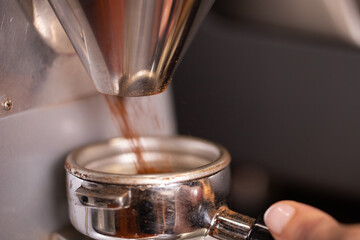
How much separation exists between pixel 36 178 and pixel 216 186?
18cm

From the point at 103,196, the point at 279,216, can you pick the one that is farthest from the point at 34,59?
the point at 279,216

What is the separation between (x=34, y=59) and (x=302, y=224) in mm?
285

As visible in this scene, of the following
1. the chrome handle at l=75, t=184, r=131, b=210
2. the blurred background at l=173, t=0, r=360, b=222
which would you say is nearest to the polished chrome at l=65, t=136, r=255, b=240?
the chrome handle at l=75, t=184, r=131, b=210

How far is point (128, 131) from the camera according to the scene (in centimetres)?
52

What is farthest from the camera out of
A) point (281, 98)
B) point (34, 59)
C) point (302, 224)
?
point (281, 98)

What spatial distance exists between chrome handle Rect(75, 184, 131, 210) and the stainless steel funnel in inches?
3.2

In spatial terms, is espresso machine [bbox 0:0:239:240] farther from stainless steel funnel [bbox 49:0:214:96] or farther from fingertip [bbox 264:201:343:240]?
fingertip [bbox 264:201:343:240]

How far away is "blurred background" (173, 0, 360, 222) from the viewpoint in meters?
0.59

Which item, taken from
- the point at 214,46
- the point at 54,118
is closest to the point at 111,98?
the point at 54,118

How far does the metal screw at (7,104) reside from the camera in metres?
0.45

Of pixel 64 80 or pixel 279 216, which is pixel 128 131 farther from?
pixel 279 216

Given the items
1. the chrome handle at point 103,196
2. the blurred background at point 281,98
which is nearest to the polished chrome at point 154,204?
the chrome handle at point 103,196

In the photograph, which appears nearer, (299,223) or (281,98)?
(299,223)

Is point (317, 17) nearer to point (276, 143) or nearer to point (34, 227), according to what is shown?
point (276, 143)
